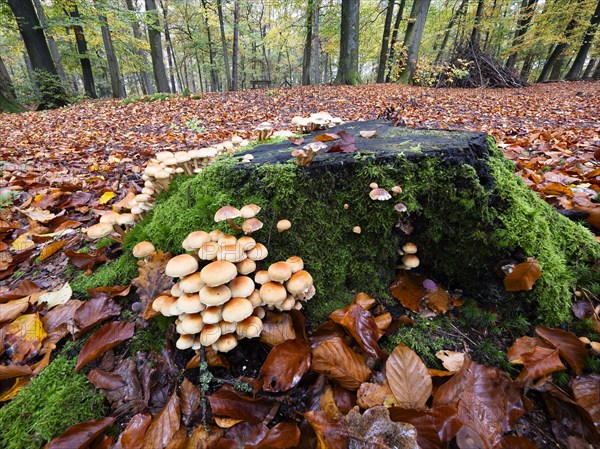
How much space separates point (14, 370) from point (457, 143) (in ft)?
10.1

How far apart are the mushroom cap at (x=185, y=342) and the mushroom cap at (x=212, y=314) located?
17 cm

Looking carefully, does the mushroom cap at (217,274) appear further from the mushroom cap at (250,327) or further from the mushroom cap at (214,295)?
the mushroom cap at (250,327)

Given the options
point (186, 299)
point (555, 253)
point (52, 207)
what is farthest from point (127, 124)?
point (555, 253)

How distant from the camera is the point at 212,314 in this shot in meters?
1.55

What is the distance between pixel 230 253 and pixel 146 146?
501 cm

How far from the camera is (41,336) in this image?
179 cm

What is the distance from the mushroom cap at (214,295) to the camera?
1.53 m

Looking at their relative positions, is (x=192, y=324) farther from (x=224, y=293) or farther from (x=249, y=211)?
(x=249, y=211)

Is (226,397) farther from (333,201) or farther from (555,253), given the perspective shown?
(555,253)

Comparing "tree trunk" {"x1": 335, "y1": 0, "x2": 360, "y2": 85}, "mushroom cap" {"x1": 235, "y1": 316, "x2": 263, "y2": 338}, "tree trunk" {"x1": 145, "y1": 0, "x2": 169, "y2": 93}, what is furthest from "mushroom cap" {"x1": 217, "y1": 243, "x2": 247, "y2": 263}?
"tree trunk" {"x1": 145, "y1": 0, "x2": 169, "y2": 93}

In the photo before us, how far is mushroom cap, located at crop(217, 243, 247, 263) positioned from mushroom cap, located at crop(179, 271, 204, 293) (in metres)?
0.16

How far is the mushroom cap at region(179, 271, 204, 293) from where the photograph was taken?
1.57m

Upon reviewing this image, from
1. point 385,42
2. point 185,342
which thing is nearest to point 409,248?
point 185,342

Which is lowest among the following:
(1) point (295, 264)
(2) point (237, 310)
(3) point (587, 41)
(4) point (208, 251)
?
(2) point (237, 310)
